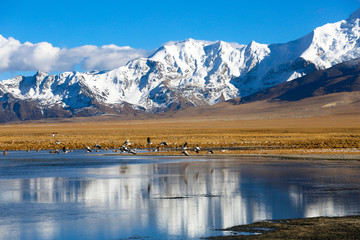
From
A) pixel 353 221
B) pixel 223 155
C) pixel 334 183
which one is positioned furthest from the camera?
pixel 223 155

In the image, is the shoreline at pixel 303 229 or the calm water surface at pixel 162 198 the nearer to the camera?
the shoreline at pixel 303 229

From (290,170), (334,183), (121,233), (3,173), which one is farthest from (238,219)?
(3,173)

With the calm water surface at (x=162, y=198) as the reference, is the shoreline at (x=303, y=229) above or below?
below

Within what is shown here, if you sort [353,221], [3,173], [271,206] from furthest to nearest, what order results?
1. [3,173]
2. [271,206]
3. [353,221]

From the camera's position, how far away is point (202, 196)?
2200 cm

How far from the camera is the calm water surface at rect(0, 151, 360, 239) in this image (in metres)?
16.1

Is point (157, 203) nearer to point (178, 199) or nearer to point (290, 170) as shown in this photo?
point (178, 199)

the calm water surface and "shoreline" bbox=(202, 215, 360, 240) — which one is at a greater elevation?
the calm water surface

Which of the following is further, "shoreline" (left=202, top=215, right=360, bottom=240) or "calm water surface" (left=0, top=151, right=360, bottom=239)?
"calm water surface" (left=0, top=151, right=360, bottom=239)

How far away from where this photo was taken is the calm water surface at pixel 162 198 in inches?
635

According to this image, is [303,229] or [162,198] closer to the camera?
[303,229]

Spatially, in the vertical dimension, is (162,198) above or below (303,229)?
above

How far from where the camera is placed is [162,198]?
70.7 feet

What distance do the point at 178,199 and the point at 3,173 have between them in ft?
49.6
